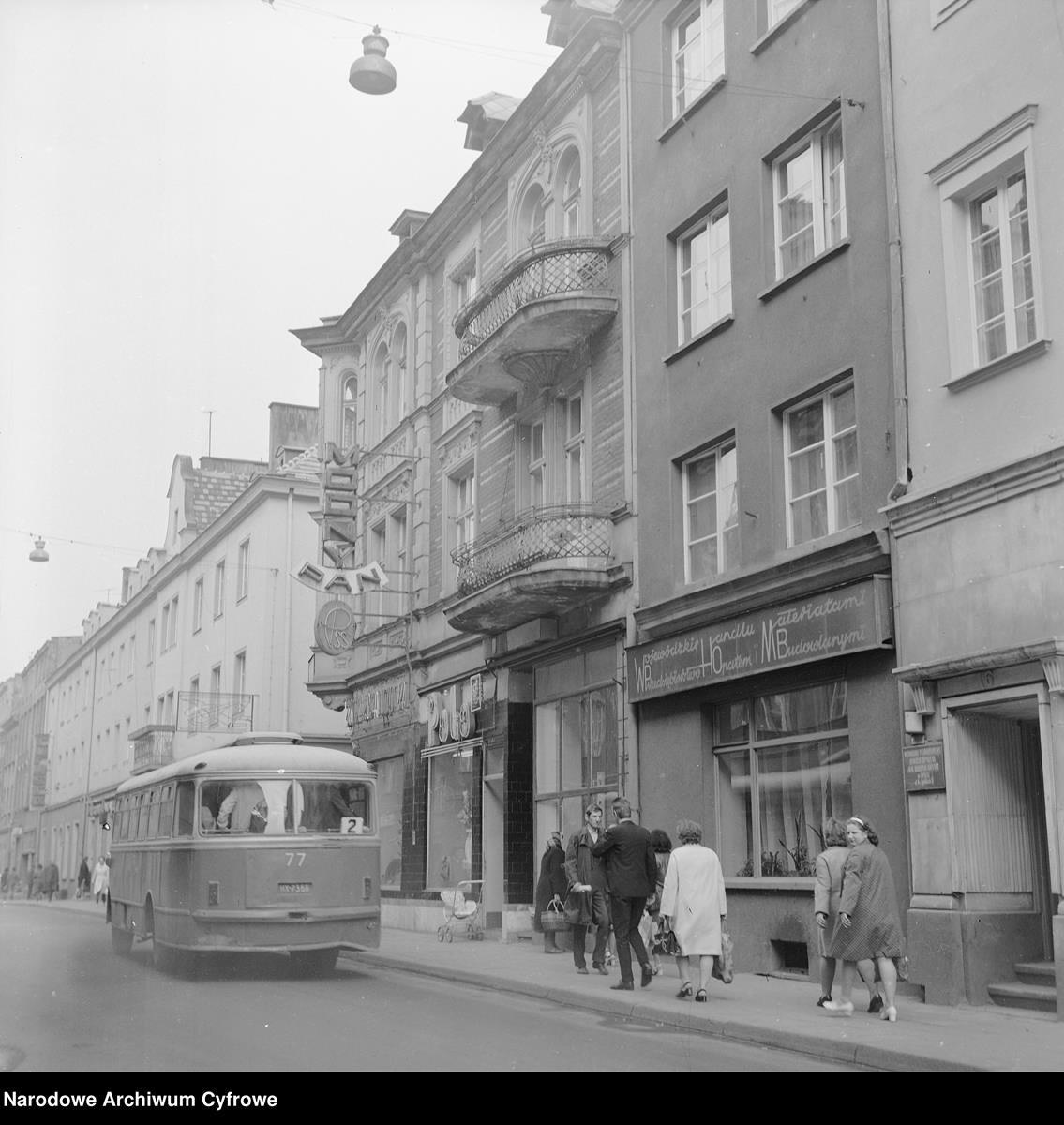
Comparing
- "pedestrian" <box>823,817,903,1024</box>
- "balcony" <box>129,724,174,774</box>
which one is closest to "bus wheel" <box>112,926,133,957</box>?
"pedestrian" <box>823,817,903,1024</box>

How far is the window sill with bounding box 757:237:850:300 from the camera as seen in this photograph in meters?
16.2

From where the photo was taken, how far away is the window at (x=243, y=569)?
43.4 meters

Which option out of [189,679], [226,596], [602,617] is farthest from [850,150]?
[189,679]

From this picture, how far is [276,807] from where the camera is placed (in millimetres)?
17734

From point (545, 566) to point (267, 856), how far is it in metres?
5.94

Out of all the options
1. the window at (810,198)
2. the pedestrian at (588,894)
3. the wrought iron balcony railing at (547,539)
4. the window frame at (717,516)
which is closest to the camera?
the window at (810,198)

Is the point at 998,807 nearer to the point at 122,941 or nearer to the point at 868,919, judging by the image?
the point at 868,919

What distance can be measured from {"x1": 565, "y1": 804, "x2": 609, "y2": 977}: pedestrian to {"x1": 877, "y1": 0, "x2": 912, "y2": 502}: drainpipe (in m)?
5.35

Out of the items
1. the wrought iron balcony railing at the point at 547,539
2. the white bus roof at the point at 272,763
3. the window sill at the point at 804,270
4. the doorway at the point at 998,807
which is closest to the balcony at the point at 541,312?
the wrought iron balcony railing at the point at 547,539

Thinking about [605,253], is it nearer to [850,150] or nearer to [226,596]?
[850,150]

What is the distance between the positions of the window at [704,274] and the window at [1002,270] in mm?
4515

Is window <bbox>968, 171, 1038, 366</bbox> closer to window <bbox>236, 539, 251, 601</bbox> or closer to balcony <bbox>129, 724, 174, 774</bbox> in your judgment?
window <bbox>236, 539, 251, 601</bbox>

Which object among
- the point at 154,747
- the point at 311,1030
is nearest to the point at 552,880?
the point at 311,1030

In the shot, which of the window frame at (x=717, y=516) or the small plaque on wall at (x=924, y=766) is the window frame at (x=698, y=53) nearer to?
the window frame at (x=717, y=516)
